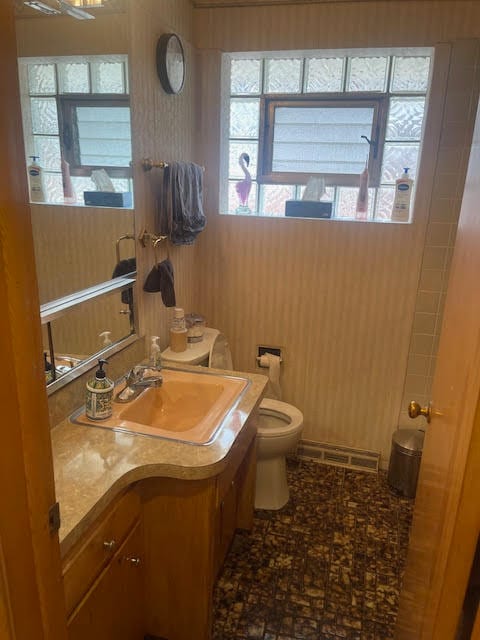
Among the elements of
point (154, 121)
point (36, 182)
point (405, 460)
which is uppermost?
point (154, 121)

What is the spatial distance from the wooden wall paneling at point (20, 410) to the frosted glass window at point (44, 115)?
0.90m

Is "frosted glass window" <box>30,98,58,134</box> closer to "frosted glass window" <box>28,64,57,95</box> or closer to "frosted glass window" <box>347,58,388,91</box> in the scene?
"frosted glass window" <box>28,64,57,95</box>

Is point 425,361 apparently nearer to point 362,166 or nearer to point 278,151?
point 362,166

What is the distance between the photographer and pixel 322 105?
8.00 ft

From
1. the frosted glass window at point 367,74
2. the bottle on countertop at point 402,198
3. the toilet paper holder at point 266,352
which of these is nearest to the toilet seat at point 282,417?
the toilet paper holder at point 266,352

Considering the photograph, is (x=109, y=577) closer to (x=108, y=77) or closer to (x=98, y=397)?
(x=98, y=397)

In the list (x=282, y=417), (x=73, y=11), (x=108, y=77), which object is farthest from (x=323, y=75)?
(x=282, y=417)

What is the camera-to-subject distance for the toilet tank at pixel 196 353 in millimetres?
2150

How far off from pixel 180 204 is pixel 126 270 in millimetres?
417

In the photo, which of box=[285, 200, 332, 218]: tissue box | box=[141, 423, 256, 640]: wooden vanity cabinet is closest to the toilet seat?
box=[141, 423, 256, 640]: wooden vanity cabinet

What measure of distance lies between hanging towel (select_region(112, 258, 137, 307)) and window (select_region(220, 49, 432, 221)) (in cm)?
88

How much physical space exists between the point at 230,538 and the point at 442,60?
2394 mm

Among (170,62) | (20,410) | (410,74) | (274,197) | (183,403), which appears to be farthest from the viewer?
(274,197)

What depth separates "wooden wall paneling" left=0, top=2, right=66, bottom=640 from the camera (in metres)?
0.55
